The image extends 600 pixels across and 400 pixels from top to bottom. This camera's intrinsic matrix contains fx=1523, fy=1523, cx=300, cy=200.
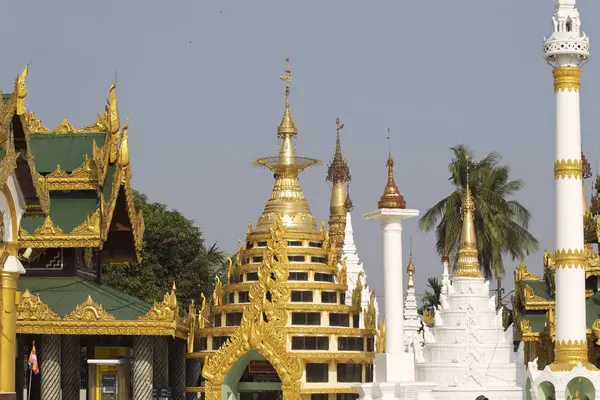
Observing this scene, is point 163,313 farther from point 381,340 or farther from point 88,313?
point 381,340

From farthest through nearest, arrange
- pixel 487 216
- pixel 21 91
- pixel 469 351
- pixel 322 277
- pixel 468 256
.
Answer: pixel 487 216, pixel 468 256, pixel 469 351, pixel 322 277, pixel 21 91

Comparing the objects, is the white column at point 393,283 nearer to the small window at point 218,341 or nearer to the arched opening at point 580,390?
the arched opening at point 580,390

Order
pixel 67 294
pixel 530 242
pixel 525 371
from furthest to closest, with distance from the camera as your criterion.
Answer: pixel 530 242 < pixel 525 371 < pixel 67 294

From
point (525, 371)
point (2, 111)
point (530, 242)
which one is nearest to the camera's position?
point (2, 111)

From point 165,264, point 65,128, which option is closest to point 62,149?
point 65,128

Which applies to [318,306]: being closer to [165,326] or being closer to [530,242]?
[165,326]

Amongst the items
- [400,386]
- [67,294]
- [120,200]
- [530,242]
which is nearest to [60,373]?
[67,294]

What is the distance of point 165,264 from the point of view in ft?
198

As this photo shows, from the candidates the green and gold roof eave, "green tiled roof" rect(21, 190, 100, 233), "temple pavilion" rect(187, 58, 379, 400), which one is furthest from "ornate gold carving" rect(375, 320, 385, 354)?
"green tiled roof" rect(21, 190, 100, 233)

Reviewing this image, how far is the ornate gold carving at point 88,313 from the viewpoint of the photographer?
117 ft

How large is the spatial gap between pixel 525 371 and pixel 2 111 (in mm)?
21942

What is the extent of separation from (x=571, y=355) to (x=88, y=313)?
11735mm

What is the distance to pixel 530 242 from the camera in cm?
5750

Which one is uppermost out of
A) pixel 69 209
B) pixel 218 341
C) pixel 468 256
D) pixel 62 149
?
pixel 62 149
